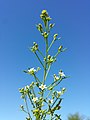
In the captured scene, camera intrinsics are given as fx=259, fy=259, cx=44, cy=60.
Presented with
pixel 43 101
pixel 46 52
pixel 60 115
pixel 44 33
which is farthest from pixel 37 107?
pixel 44 33

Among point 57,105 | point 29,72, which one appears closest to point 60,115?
point 57,105

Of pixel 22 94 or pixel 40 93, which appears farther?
pixel 22 94

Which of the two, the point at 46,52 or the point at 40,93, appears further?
the point at 46,52

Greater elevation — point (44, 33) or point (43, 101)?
point (44, 33)

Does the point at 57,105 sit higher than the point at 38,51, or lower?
lower

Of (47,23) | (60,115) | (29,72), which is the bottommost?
(60,115)

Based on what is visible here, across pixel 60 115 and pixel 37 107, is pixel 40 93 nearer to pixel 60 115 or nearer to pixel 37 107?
pixel 37 107

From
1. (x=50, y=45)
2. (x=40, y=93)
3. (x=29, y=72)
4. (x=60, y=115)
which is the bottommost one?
(x=60, y=115)

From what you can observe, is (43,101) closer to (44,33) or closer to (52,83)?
(52,83)

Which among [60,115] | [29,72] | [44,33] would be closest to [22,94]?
[29,72]
